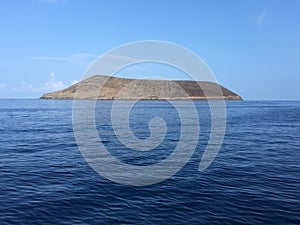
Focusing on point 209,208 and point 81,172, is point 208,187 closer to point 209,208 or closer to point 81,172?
point 209,208

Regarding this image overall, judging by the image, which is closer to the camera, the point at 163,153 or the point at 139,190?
the point at 139,190

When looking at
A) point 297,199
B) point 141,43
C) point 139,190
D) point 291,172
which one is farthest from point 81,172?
point 291,172

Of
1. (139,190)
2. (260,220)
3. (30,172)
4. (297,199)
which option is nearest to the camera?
(260,220)

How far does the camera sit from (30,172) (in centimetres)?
2222

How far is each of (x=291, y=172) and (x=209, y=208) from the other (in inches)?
435

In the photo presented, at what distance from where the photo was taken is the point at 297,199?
16.9 metres

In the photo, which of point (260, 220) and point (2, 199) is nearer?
point (260, 220)

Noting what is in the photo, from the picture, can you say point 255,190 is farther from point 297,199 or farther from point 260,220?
point 260,220

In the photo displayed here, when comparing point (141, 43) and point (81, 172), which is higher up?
point (141, 43)

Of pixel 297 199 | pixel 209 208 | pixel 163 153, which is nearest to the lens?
pixel 209 208

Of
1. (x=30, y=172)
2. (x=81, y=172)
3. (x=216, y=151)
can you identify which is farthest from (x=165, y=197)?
(x=216, y=151)

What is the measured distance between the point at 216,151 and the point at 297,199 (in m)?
15.1

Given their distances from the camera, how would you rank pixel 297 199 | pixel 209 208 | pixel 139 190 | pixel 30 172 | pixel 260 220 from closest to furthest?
pixel 260 220
pixel 209 208
pixel 297 199
pixel 139 190
pixel 30 172

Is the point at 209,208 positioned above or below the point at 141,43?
below
